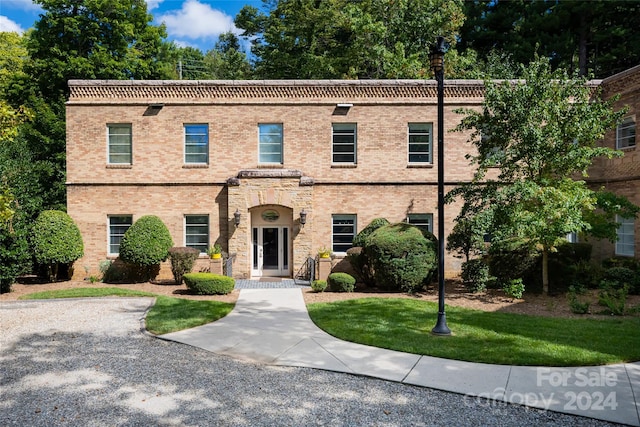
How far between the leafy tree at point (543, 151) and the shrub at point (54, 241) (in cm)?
1512

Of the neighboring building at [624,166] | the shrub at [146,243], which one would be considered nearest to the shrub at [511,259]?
the neighboring building at [624,166]

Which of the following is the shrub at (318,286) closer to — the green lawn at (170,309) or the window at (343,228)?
the green lawn at (170,309)

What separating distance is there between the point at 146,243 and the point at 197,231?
223 cm

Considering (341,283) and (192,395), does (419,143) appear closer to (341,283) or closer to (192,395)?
(341,283)

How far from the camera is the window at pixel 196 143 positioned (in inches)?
703

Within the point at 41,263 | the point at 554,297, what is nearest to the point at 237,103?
the point at 41,263

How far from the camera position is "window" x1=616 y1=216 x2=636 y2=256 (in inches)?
642

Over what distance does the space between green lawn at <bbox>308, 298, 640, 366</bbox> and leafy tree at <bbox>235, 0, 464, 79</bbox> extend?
1778cm

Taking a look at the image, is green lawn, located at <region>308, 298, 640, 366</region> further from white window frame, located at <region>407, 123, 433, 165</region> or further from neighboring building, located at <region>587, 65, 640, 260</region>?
white window frame, located at <region>407, 123, 433, 165</region>

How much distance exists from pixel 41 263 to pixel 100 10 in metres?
18.2

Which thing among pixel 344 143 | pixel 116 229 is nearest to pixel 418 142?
pixel 344 143

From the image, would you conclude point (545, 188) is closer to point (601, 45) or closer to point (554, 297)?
point (554, 297)

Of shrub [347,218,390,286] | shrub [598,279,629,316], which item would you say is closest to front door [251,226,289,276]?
shrub [347,218,390,286]

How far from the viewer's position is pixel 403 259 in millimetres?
14000
